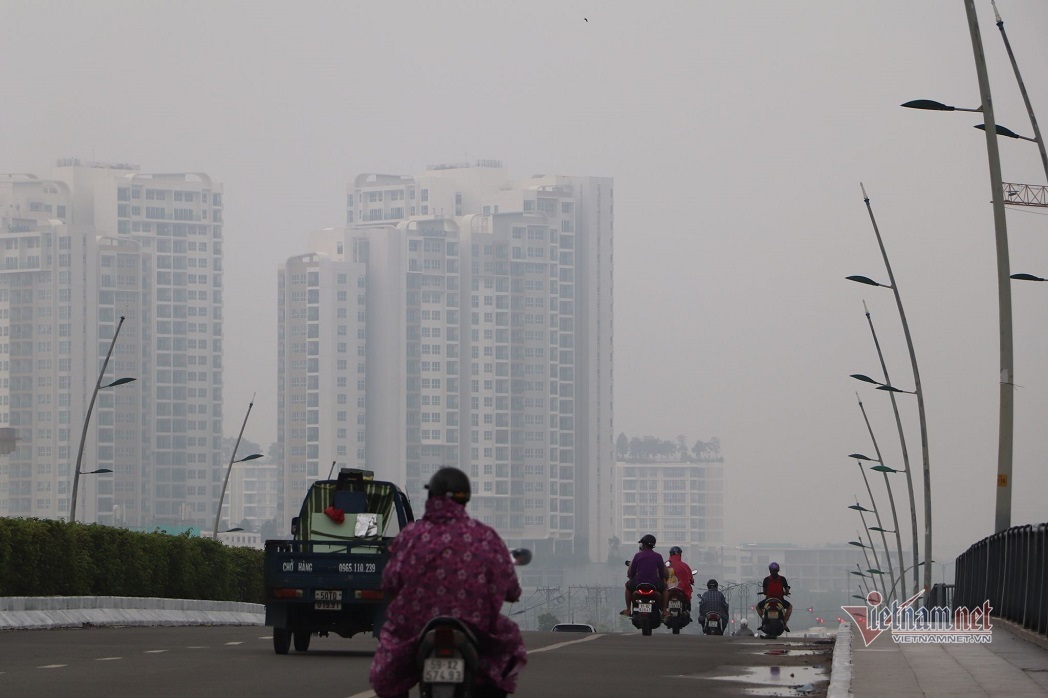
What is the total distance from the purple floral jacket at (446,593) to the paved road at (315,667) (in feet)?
18.4

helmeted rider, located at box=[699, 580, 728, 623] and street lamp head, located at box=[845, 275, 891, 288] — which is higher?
street lamp head, located at box=[845, 275, 891, 288]

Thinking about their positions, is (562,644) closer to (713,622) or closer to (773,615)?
(773,615)

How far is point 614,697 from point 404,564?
6092 mm

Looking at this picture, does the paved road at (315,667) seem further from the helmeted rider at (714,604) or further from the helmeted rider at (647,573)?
the helmeted rider at (714,604)

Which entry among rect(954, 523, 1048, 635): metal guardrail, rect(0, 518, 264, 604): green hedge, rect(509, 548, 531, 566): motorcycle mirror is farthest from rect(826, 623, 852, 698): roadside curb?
rect(0, 518, 264, 604): green hedge

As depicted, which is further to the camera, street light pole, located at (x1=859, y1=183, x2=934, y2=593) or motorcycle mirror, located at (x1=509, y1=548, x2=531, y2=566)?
street light pole, located at (x1=859, y1=183, x2=934, y2=593)

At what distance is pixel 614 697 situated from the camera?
14.8m

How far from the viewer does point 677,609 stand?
118ft

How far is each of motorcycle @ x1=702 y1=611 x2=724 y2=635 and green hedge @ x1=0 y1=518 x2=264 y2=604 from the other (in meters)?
11.9

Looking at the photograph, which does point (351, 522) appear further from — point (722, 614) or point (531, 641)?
point (722, 614)

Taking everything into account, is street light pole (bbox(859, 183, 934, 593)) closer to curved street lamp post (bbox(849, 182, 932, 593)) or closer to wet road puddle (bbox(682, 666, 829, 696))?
curved street lamp post (bbox(849, 182, 932, 593))

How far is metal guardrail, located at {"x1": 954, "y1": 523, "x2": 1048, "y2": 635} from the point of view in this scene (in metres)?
20.9

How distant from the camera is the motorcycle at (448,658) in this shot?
8680mm

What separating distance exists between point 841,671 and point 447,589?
7999 millimetres
